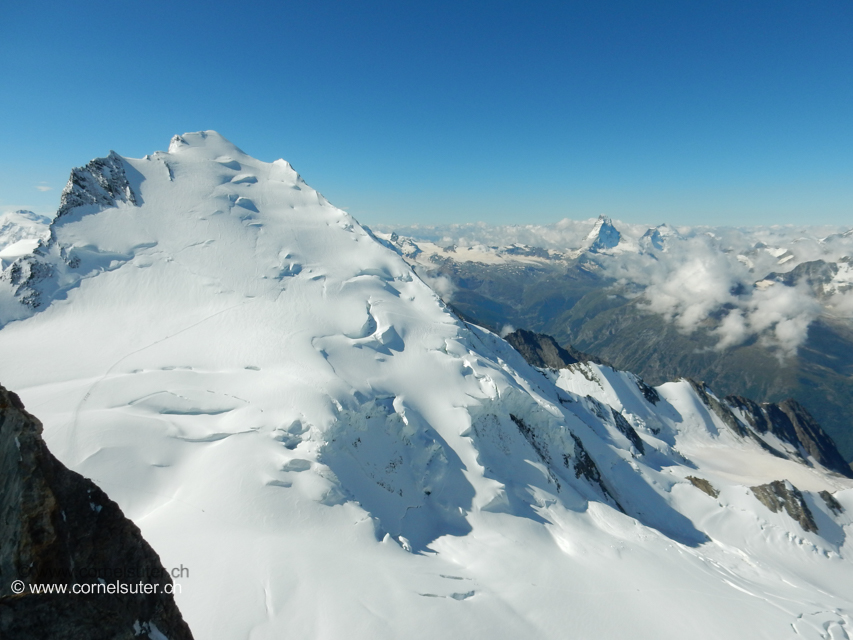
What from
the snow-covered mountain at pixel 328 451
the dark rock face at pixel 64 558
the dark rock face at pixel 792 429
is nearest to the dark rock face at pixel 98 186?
the snow-covered mountain at pixel 328 451

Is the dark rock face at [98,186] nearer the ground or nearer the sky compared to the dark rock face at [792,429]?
nearer the sky

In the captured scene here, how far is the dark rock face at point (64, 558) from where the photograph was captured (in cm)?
751

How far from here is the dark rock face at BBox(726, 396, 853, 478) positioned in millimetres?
166750

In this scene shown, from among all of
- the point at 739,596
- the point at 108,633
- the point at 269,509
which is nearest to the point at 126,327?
the point at 269,509

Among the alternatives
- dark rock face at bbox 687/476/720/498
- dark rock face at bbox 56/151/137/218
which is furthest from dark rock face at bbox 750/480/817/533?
dark rock face at bbox 56/151/137/218

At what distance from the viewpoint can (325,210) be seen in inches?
2746

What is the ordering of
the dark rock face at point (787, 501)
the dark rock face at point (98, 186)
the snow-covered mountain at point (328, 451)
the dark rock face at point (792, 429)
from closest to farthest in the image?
1. the snow-covered mountain at point (328, 451)
2. the dark rock face at point (98, 186)
3. the dark rock face at point (787, 501)
4. the dark rock face at point (792, 429)

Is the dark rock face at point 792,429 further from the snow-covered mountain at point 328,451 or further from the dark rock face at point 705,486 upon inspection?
the dark rock face at point 705,486

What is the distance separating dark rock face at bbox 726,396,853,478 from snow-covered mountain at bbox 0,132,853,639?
115122mm

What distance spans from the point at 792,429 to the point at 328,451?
771ft

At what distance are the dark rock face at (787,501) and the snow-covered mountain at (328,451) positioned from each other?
0.51 metres

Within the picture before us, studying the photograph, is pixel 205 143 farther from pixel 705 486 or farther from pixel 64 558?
pixel 705 486

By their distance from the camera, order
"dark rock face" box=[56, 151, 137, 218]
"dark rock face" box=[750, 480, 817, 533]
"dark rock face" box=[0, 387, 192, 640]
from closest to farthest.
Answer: "dark rock face" box=[0, 387, 192, 640] < "dark rock face" box=[56, 151, 137, 218] < "dark rock face" box=[750, 480, 817, 533]

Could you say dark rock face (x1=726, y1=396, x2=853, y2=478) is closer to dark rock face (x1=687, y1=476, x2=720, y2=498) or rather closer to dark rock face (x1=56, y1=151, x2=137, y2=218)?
dark rock face (x1=687, y1=476, x2=720, y2=498)
